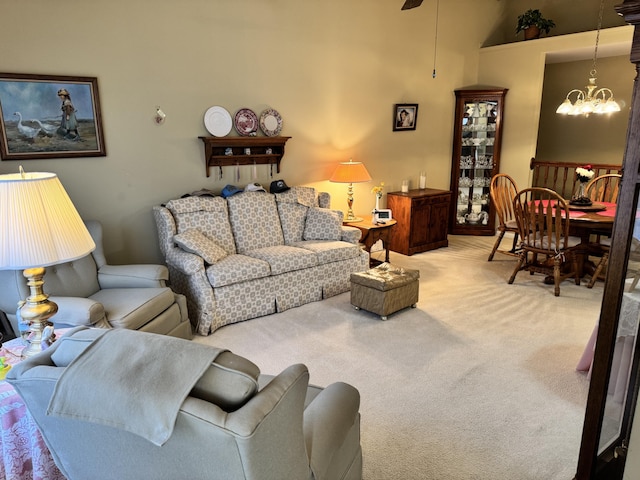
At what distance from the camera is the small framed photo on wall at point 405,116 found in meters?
5.85

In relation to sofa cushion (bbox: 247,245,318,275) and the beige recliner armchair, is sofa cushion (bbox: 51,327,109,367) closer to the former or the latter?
the beige recliner armchair

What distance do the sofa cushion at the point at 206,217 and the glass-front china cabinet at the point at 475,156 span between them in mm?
3933

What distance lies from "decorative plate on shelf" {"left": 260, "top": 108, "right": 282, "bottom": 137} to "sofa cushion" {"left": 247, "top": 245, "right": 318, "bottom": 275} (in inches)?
51.3

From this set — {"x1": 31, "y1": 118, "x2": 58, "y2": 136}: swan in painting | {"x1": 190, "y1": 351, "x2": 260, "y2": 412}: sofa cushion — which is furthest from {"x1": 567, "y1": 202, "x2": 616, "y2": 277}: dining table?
{"x1": 31, "y1": 118, "x2": 58, "y2": 136}: swan in painting

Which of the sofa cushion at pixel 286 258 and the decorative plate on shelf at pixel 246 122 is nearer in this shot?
the sofa cushion at pixel 286 258

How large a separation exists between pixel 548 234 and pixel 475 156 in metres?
2.72

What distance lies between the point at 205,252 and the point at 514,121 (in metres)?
4.99

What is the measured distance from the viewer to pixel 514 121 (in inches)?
251

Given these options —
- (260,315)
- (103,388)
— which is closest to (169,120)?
(260,315)

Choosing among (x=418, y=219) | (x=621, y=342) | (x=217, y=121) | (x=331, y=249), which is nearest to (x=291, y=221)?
(x=331, y=249)

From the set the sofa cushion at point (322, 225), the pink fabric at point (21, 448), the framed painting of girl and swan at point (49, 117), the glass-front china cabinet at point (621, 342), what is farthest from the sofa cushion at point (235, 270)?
the glass-front china cabinet at point (621, 342)

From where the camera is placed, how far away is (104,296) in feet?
10.2

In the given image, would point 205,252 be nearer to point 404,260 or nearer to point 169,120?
point 169,120

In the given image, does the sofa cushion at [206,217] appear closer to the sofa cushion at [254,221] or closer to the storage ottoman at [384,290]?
the sofa cushion at [254,221]
